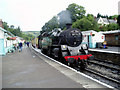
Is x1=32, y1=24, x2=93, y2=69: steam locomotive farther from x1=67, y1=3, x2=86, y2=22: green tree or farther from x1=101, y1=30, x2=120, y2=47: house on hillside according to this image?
x1=67, y1=3, x2=86, y2=22: green tree

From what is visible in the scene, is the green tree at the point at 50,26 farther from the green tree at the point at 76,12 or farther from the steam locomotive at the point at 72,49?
the green tree at the point at 76,12

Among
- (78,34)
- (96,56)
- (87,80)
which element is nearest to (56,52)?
(78,34)

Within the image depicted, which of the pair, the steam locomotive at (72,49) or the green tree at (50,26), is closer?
the steam locomotive at (72,49)

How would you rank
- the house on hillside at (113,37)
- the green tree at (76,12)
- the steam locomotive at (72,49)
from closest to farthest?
the steam locomotive at (72,49)
the house on hillside at (113,37)
the green tree at (76,12)

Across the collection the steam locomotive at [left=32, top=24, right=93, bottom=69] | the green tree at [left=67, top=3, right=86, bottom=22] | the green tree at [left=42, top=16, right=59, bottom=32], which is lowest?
the steam locomotive at [left=32, top=24, right=93, bottom=69]

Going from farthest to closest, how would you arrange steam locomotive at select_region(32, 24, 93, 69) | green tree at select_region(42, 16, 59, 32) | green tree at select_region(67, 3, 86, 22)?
green tree at select_region(67, 3, 86, 22)
green tree at select_region(42, 16, 59, 32)
steam locomotive at select_region(32, 24, 93, 69)

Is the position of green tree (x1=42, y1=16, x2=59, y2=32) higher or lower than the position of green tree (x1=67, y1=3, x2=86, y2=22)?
lower

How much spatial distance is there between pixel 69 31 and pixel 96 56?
7.51m

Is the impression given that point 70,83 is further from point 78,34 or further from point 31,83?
point 78,34

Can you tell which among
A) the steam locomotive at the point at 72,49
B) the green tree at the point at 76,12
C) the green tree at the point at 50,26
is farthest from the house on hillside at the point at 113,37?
the green tree at the point at 76,12

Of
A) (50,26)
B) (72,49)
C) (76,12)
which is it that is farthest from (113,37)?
(76,12)

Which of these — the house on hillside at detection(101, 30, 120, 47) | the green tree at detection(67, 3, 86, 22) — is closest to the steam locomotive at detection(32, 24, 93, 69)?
the house on hillside at detection(101, 30, 120, 47)

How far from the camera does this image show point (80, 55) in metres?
8.97

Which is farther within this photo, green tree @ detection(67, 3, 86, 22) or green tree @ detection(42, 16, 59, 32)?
green tree @ detection(67, 3, 86, 22)
